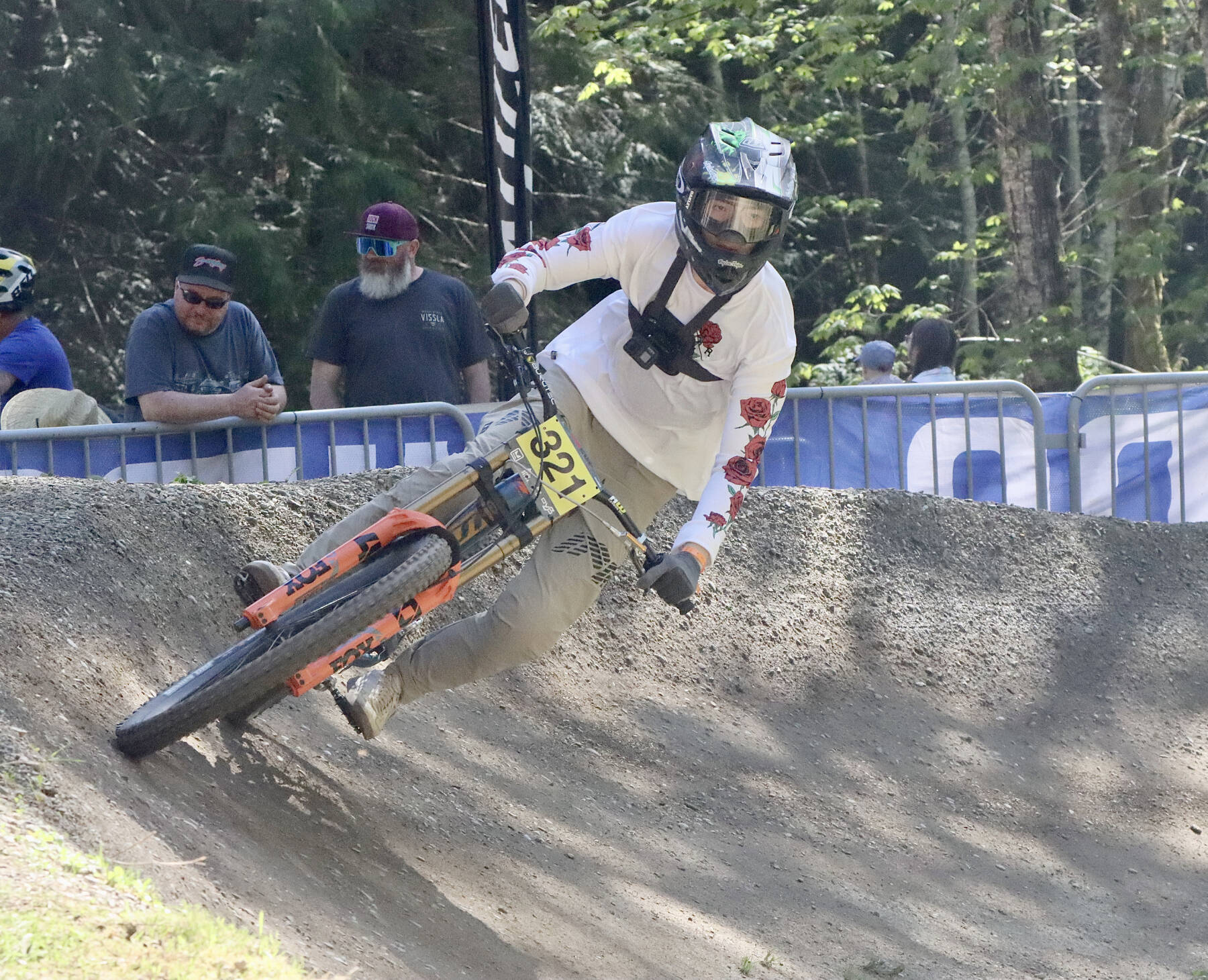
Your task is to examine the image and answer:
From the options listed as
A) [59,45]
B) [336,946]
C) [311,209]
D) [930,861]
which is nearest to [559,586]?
[336,946]

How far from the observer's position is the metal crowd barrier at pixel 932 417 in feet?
27.5

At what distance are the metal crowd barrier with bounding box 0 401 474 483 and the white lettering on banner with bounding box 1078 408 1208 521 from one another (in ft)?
13.5

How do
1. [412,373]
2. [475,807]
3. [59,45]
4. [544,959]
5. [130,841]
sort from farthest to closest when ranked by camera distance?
1. [59,45]
2. [412,373]
3. [475,807]
4. [544,959]
5. [130,841]

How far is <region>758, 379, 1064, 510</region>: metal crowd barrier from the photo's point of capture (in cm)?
838

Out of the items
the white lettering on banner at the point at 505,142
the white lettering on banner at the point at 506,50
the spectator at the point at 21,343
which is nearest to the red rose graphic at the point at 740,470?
the spectator at the point at 21,343

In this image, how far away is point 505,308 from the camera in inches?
176

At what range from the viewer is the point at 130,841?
3682 mm

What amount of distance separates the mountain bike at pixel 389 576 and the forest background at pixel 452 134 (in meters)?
9.87

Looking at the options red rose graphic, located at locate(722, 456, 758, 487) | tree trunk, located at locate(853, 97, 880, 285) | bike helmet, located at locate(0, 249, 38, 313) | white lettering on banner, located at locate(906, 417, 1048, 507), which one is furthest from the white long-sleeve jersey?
tree trunk, located at locate(853, 97, 880, 285)

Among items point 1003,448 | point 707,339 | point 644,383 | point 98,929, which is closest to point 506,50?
point 1003,448

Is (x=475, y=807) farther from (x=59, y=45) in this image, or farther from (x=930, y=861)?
(x=59, y=45)

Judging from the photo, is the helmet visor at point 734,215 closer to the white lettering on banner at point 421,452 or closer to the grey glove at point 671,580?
the grey glove at point 671,580

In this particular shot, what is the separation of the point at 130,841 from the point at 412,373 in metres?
4.44

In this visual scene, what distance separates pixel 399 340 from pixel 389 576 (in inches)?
150
